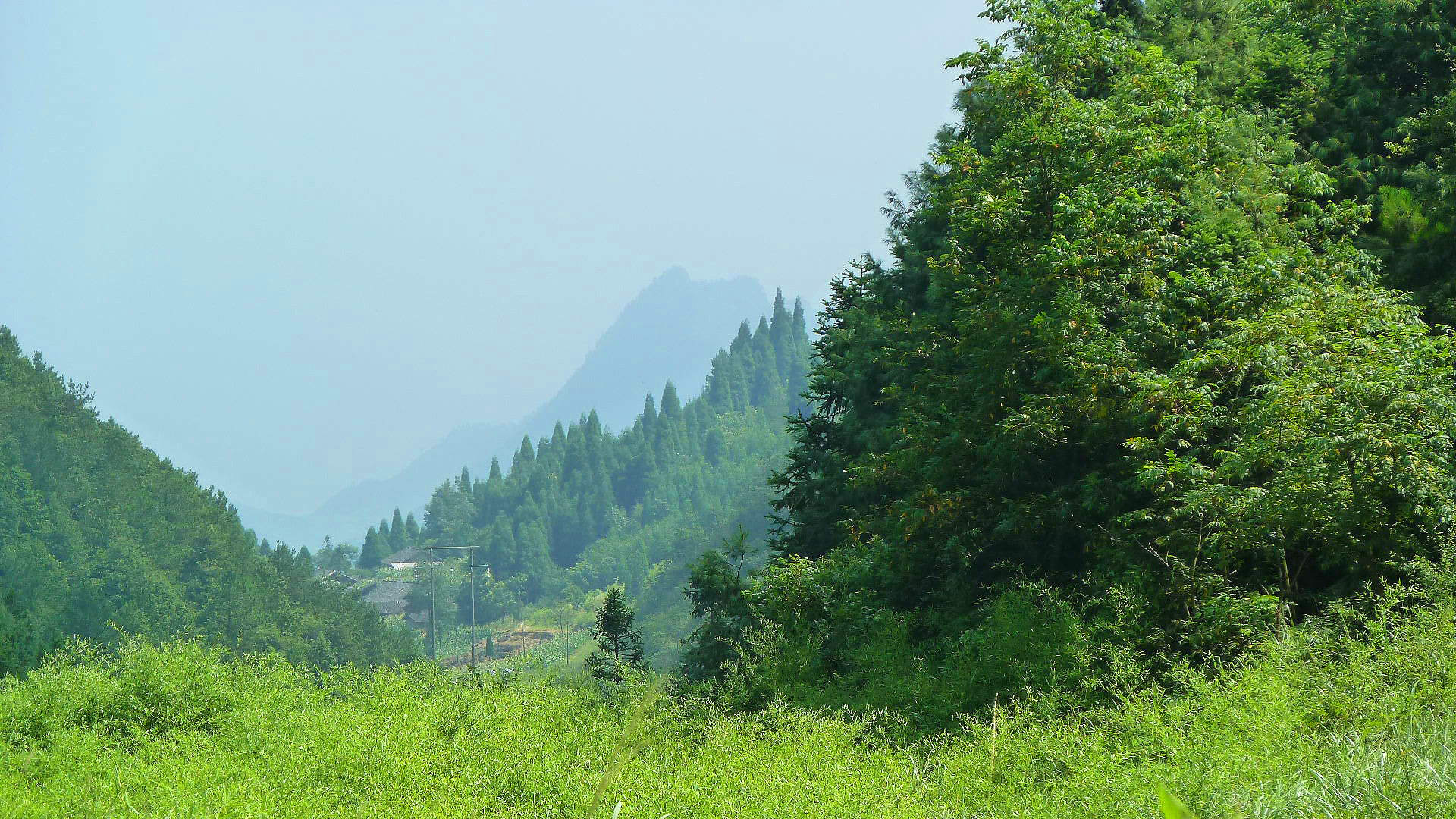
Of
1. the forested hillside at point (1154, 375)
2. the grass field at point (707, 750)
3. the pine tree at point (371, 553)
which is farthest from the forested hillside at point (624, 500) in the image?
the grass field at point (707, 750)

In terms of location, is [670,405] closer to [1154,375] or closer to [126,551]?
[126,551]

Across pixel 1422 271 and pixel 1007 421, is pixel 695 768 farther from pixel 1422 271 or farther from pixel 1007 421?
pixel 1422 271

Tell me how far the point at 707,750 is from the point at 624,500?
14113 centimetres

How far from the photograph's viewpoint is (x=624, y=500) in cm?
14912

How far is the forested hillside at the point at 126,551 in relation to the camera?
188 ft

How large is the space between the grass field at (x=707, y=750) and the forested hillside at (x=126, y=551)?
153 ft

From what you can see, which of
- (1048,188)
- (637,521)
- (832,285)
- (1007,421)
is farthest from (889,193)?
(637,521)

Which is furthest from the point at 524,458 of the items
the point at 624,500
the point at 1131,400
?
the point at 1131,400

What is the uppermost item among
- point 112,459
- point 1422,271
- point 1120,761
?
point 112,459

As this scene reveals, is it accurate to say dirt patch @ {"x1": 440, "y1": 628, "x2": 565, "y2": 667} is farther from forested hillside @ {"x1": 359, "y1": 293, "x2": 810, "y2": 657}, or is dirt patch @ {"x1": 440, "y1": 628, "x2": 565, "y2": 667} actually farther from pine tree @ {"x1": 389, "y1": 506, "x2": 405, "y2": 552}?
A: pine tree @ {"x1": 389, "y1": 506, "x2": 405, "y2": 552}

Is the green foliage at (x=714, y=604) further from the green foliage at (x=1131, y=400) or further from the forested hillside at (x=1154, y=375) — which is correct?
the green foliage at (x=1131, y=400)

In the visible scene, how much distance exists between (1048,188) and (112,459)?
69.7 metres

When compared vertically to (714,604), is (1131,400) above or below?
above

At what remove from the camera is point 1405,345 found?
9.52 m
